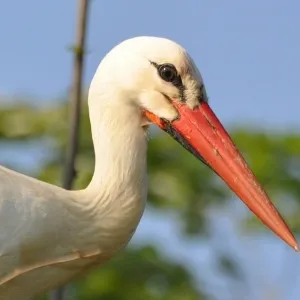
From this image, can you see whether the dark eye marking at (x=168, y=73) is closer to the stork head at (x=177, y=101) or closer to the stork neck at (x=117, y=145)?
the stork head at (x=177, y=101)

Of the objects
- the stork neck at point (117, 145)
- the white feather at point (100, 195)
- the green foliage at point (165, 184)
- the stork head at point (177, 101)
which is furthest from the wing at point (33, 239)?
the green foliage at point (165, 184)

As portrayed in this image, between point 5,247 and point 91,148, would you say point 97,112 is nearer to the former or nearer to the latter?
point 5,247

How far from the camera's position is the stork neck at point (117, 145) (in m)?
5.98

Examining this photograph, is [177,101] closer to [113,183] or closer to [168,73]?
[168,73]

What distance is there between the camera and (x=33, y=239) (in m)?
5.87

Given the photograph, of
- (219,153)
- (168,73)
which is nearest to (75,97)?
(168,73)

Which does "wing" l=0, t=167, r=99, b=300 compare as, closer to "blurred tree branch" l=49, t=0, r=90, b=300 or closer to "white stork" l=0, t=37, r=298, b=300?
"white stork" l=0, t=37, r=298, b=300

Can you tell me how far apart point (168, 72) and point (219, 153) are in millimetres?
349

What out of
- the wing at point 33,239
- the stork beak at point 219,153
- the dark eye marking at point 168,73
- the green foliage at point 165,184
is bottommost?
the green foliage at point 165,184

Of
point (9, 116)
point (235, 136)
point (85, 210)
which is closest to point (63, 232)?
point (85, 210)

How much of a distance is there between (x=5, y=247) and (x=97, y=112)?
0.55 meters

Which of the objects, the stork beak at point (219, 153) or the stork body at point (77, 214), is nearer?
the stork body at point (77, 214)

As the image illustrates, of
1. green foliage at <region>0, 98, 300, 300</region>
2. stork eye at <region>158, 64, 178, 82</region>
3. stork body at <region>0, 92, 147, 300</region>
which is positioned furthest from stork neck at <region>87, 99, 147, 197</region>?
green foliage at <region>0, 98, 300, 300</region>

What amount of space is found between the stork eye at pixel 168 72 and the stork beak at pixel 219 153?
0.10 metres
